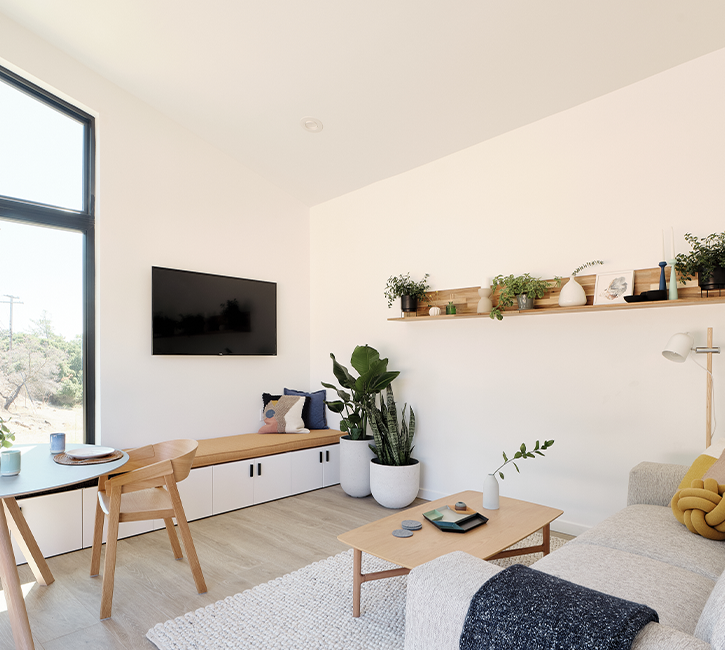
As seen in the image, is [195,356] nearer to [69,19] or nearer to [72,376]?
[72,376]

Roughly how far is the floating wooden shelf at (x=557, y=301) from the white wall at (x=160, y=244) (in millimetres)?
1661

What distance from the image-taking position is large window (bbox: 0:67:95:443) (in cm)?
345

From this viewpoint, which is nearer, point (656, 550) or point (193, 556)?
point (656, 550)

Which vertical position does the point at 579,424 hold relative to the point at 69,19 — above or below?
below

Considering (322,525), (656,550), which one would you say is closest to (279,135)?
(322,525)

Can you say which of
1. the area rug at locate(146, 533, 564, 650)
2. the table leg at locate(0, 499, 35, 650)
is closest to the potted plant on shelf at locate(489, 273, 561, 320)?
the area rug at locate(146, 533, 564, 650)

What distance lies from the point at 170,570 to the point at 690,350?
3.16 meters

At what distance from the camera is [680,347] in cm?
266

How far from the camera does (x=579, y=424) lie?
3.38 metres

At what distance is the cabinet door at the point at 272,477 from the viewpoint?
4.07 m

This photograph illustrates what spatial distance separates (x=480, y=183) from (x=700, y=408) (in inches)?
85.5

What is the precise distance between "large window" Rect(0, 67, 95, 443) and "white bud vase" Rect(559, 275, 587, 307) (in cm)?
341

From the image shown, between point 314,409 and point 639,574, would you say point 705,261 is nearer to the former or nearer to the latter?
point 639,574

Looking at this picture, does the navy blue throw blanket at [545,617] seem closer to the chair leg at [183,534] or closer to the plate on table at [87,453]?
the chair leg at [183,534]
